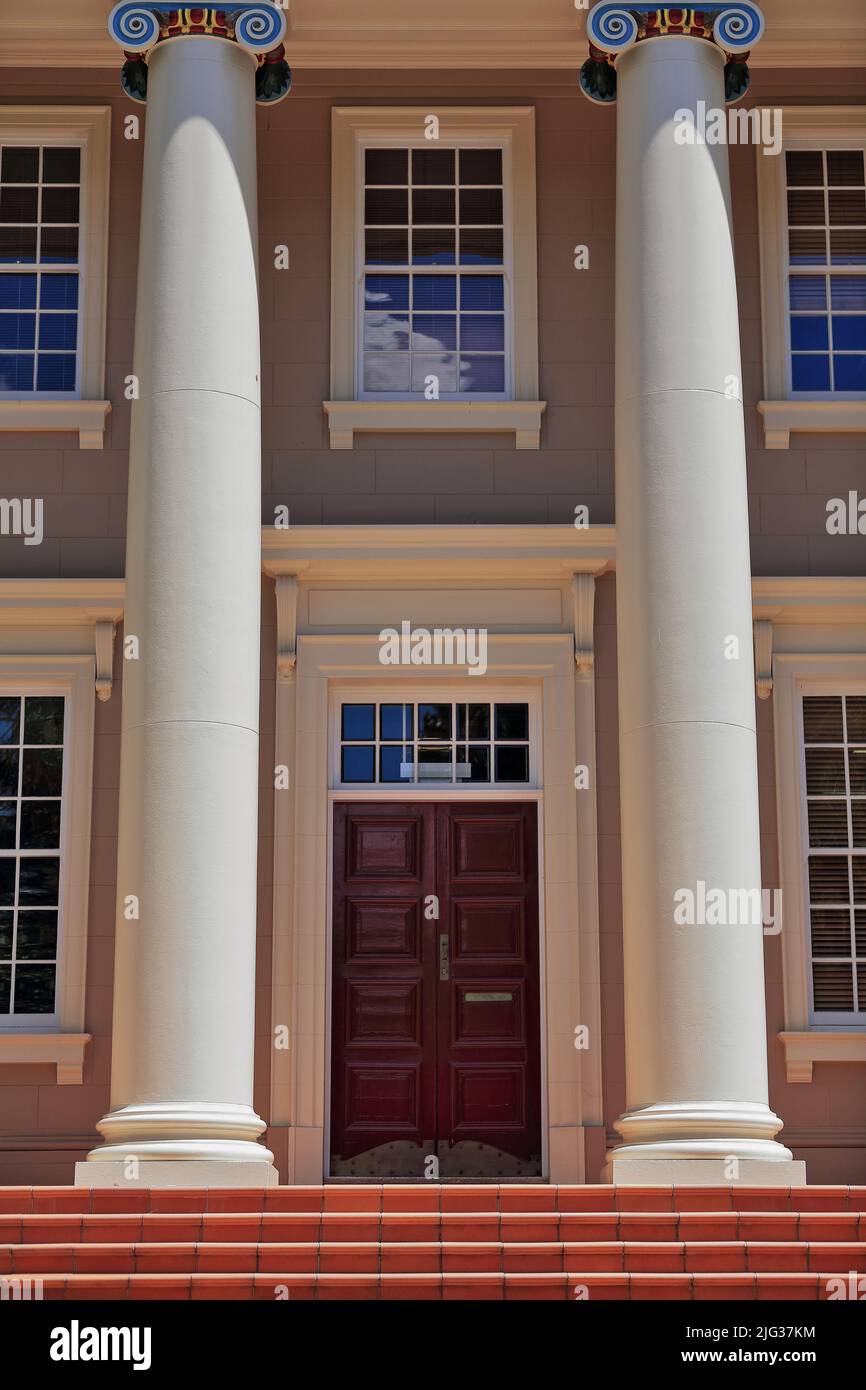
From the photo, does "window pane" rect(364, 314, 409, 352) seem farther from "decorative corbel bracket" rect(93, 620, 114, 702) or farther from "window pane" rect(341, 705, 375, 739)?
"decorative corbel bracket" rect(93, 620, 114, 702)

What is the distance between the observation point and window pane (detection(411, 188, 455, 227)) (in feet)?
50.5

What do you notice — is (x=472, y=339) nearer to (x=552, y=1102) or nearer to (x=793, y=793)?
(x=793, y=793)

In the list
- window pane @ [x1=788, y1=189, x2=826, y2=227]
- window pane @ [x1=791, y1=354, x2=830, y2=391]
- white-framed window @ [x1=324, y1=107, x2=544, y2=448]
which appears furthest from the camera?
window pane @ [x1=788, y1=189, x2=826, y2=227]

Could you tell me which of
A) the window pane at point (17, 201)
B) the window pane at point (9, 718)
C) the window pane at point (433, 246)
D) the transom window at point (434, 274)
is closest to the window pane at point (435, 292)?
the transom window at point (434, 274)

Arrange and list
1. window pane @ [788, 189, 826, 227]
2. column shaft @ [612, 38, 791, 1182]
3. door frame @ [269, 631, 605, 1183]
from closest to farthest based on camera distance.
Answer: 1. column shaft @ [612, 38, 791, 1182]
2. door frame @ [269, 631, 605, 1183]
3. window pane @ [788, 189, 826, 227]

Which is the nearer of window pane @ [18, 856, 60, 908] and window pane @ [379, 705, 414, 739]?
window pane @ [18, 856, 60, 908]

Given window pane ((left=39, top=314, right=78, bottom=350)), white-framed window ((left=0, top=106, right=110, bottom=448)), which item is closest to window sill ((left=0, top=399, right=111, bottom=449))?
white-framed window ((left=0, top=106, right=110, bottom=448))

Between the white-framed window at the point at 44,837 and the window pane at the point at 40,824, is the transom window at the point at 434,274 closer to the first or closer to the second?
the white-framed window at the point at 44,837

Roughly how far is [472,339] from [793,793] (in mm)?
4260

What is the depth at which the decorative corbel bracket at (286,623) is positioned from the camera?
14555mm

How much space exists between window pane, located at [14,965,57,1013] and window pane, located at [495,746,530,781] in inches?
141
